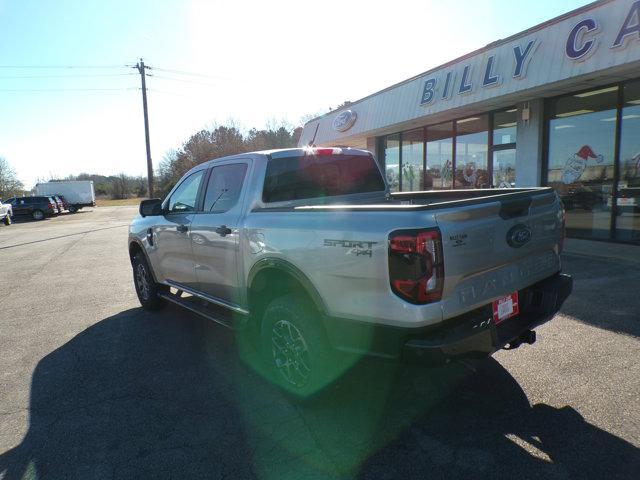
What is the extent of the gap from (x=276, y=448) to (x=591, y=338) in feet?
10.9

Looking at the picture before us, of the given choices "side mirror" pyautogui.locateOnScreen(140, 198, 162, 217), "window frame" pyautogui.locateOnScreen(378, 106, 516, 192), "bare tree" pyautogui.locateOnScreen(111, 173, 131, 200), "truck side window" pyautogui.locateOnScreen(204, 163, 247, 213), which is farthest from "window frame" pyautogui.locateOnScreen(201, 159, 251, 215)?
"bare tree" pyautogui.locateOnScreen(111, 173, 131, 200)

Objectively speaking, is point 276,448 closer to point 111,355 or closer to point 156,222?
point 111,355

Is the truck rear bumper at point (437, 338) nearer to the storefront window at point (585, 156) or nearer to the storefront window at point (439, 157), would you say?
the storefront window at point (585, 156)

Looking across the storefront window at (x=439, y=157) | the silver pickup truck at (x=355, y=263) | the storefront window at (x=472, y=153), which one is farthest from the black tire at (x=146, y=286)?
the storefront window at (x=439, y=157)

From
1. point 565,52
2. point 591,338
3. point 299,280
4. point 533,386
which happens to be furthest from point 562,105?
point 299,280

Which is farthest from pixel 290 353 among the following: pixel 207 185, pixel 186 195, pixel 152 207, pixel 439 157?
pixel 439 157

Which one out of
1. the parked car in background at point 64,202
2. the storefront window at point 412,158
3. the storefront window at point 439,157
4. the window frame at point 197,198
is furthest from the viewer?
the parked car in background at point 64,202

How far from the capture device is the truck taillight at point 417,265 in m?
2.50

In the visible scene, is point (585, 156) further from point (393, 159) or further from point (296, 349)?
point (296, 349)

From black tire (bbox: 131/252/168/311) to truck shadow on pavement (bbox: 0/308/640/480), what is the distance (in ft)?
5.60

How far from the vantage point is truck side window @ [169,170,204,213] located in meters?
4.90

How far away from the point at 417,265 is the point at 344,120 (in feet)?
47.0

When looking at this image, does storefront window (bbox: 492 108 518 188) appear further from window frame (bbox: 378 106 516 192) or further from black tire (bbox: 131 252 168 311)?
black tire (bbox: 131 252 168 311)

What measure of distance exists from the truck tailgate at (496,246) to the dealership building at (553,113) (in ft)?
18.8
